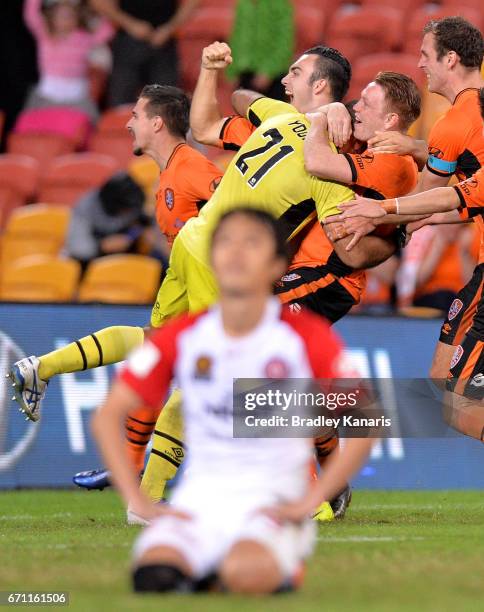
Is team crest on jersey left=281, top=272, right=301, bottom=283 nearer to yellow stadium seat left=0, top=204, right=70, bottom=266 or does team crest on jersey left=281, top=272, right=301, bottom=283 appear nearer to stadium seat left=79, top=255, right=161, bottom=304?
stadium seat left=79, top=255, right=161, bottom=304

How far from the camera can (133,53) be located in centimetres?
1524

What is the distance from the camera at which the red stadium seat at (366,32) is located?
15.6m

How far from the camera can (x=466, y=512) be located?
8.30 meters

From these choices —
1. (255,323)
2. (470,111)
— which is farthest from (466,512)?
(255,323)

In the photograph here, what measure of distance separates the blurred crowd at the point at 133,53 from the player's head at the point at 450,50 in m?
6.17

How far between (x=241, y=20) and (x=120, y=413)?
10.7 m

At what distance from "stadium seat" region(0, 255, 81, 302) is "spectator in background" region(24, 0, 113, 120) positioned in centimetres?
353

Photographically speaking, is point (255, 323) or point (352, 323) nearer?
point (255, 323)

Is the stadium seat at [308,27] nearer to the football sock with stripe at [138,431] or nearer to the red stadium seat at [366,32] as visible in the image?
the red stadium seat at [366,32]

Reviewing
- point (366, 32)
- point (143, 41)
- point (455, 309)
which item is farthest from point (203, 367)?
point (366, 32)

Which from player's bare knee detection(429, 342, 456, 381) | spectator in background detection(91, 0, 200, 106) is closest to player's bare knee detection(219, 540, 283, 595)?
player's bare knee detection(429, 342, 456, 381)

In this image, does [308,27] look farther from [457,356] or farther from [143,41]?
[457,356]

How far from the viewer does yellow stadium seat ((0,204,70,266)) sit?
13.6 meters

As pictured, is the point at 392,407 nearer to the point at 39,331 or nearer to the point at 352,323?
the point at 352,323
